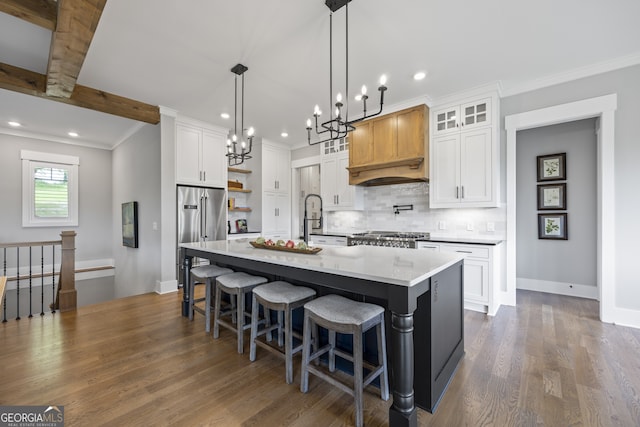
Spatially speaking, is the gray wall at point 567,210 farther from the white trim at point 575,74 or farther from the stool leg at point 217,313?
the stool leg at point 217,313

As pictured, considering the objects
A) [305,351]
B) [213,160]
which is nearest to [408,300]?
[305,351]

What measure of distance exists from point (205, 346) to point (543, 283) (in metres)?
4.74

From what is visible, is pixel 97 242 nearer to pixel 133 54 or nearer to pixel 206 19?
pixel 133 54

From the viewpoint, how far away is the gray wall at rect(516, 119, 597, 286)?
13.0ft

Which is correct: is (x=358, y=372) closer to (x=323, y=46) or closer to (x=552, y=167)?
(x=323, y=46)

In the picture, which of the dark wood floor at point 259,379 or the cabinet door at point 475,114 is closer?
the dark wood floor at point 259,379

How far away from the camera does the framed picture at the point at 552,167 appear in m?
4.13

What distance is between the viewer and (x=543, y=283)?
14.0 feet

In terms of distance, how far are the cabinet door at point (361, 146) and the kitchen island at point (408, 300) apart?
7.95 feet

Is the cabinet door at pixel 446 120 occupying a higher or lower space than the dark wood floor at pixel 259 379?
higher

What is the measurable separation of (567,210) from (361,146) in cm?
315

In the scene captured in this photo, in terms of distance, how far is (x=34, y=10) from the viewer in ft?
6.90

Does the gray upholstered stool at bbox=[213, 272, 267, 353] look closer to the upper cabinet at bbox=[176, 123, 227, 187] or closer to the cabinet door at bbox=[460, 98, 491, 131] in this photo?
the upper cabinet at bbox=[176, 123, 227, 187]

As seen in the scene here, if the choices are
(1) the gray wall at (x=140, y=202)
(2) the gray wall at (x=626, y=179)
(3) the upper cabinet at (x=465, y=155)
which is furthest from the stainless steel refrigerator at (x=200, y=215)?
(2) the gray wall at (x=626, y=179)
